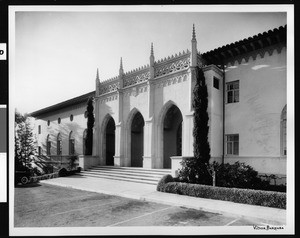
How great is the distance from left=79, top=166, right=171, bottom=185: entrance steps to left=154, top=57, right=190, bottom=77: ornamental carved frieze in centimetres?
659

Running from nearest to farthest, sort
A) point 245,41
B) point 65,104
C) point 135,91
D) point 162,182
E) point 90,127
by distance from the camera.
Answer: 1. point 162,182
2. point 245,41
3. point 135,91
4. point 90,127
5. point 65,104

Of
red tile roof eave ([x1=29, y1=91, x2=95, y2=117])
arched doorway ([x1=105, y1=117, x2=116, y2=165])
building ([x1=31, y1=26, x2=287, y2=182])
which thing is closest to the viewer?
building ([x1=31, y1=26, x2=287, y2=182])

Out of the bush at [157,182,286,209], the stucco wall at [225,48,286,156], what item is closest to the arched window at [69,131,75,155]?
the bush at [157,182,286,209]

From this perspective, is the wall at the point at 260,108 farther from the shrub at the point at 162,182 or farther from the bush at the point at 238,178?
the shrub at the point at 162,182

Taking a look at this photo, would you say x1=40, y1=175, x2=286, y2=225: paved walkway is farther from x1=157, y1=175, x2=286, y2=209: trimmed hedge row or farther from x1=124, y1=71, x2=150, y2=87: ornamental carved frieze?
x1=124, y1=71, x2=150, y2=87: ornamental carved frieze

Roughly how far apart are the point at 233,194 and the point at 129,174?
8.02 meters

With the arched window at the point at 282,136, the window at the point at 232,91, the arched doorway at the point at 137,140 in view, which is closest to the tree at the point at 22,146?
the arched doorway at the point at 137,140

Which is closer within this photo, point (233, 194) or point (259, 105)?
point (233, 194)

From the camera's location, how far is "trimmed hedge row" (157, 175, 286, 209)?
792 centimetres

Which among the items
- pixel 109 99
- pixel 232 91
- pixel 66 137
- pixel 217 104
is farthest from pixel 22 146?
pixel 232 91

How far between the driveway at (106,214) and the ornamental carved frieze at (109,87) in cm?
1154

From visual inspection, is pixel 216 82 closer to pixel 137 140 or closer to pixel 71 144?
pixel 137 140

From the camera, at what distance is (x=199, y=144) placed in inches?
497

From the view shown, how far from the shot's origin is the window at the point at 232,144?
1358cm
